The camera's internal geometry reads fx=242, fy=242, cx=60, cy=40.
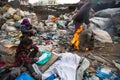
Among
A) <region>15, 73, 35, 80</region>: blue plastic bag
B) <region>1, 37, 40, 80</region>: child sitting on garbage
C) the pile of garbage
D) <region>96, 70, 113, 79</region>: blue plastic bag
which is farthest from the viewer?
<region>96, 70, 113, 79</region>: blue plastic bag

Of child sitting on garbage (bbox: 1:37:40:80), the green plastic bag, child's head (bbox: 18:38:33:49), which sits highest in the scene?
child's head (bbox: 18:38:33:49)

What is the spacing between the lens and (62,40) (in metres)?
6.82

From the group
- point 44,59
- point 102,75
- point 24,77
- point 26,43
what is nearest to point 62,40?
point 44,59

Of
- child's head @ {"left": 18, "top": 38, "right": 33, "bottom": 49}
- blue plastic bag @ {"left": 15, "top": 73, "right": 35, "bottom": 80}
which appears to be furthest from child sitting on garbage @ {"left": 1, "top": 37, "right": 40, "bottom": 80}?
blue plastic bag @ {"left": 15, "top": 73, "right": 35, "bottom": 80}

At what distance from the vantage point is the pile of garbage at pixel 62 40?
15.1ft

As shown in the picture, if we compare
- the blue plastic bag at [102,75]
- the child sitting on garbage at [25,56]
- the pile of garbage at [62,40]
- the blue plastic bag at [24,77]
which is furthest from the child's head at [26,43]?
the blue plastic bag at [102,75]

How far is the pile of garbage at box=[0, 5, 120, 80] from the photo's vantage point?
459 cm

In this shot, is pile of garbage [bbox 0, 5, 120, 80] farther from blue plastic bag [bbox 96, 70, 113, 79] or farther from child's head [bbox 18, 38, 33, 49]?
child's head [bbox 18, 38, 33, 49]

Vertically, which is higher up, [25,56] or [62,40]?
[25,56]

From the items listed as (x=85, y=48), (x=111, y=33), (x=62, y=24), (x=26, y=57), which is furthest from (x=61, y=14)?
(x=26, y=57)

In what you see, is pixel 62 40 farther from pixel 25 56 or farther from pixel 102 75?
pixel 25 56

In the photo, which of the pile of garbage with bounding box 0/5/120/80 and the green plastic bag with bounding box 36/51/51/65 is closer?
the pile of garbage with bounding box 0/5/120/80

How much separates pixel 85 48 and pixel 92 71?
4.20 ft

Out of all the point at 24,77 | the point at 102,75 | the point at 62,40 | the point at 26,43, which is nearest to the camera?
the point at 24,77
